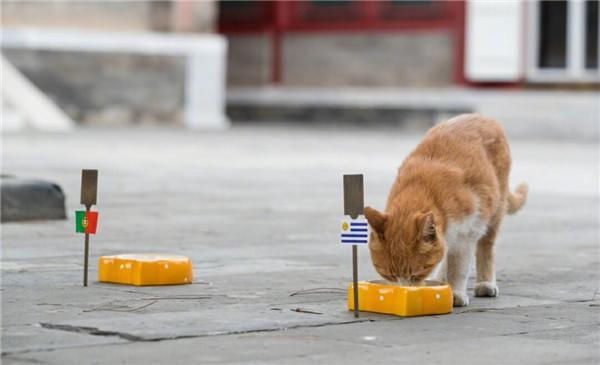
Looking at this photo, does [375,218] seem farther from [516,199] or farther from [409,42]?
[409,42]

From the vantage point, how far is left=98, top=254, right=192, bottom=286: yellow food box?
7785mm

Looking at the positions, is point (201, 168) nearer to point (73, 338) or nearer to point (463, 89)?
point (73, 338)

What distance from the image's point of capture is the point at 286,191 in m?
15.1

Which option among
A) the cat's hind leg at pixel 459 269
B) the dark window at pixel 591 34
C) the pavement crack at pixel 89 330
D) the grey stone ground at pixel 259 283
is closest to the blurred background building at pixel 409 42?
the dark window at pixel 591 34

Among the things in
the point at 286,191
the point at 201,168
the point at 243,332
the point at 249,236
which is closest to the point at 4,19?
the point at 201,168

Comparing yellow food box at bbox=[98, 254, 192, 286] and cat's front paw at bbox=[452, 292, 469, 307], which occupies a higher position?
yellow food box at bbox=[98, 254, 192, 286]

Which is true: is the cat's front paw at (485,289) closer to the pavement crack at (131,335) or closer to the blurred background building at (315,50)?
the pavement crack at (131,335)

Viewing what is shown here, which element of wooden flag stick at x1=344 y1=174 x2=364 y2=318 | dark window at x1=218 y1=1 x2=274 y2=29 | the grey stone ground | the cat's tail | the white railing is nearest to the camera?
the grey stone ground

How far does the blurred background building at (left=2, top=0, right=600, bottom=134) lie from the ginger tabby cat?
2272cm

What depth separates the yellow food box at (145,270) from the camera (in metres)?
7.79

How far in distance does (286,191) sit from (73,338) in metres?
9.18

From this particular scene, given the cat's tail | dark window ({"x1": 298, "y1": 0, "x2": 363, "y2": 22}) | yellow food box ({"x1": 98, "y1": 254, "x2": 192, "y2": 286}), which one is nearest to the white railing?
dark window ({"x1": 298, "y1": 0, "x2": 363, "y2": 22})

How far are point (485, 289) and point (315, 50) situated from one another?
27023 mm

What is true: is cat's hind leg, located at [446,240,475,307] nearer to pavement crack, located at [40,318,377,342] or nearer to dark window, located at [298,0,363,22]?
pavement crack, located at [40,318,377,342]
